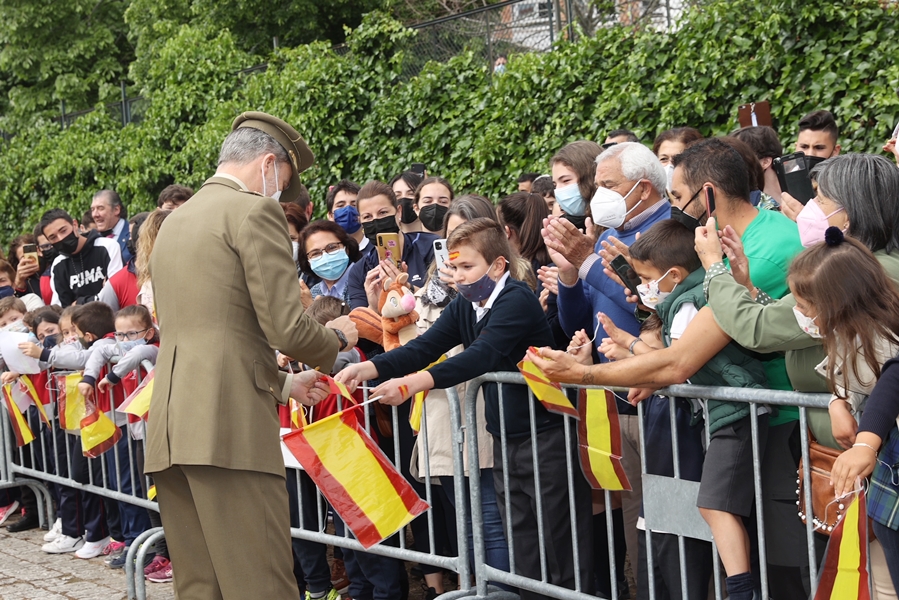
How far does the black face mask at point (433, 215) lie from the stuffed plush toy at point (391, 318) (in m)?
1.17

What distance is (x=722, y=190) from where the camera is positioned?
13.9 ft

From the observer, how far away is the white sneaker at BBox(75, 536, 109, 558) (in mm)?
7621

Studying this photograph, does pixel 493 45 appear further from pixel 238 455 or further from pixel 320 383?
pixel 238 455

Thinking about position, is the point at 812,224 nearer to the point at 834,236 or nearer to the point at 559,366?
the point at 834,236

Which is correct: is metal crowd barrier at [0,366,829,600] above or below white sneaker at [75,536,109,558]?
above

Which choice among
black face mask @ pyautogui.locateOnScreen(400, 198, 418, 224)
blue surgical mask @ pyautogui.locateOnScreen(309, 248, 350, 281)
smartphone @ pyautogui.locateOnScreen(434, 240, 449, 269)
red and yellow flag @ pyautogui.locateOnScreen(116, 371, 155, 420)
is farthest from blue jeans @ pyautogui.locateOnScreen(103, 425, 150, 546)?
smartphone @ pyautogui.locateOnScreen(434, 240, 449, 269)

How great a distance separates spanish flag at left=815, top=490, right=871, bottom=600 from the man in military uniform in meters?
1.98

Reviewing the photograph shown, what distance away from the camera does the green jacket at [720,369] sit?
12.8 feet

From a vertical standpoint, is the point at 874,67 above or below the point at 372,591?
above

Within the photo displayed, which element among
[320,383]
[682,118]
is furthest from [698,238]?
[682,118]

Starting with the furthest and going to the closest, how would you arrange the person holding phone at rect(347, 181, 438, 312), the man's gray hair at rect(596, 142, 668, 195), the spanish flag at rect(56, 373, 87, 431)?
the spanish flag at rect(56, 373, 87, 431) → the person holding phone at rect(347, 181, 438, 312) → the man's gray hair at rect(596, 142, 668, 195)

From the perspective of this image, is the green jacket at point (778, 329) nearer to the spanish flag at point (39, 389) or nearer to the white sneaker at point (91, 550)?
the white sneaker at point (91, 550)

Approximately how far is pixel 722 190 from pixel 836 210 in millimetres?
555

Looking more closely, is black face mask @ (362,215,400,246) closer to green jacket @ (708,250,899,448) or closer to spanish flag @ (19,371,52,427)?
spanish flag @ (19,371,52,427)
